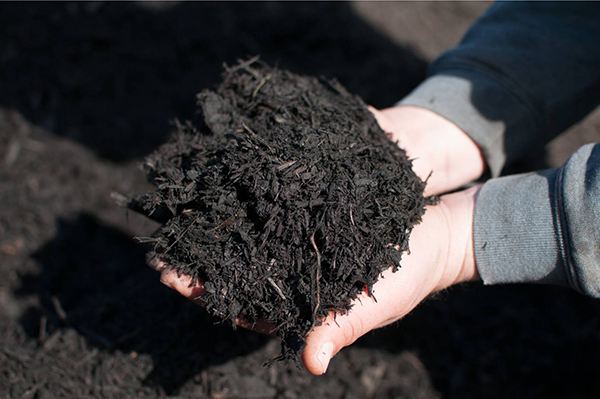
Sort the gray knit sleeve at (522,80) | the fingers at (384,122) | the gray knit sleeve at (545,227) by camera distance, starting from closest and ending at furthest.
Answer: the gray knit sleeve at (545,227) < the fingers at (384,122) < the gray knit sleeve at (522,80)

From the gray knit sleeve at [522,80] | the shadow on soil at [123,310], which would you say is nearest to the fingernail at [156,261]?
the shadow on soil at [123,310]

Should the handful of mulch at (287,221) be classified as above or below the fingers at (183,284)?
above

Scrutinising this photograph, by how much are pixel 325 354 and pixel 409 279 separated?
0.48 m

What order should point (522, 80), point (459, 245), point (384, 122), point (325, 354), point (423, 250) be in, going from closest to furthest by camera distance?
point (325, 354) → point (423, 250) → point (459, 245) → point (384, 122) → point (522, 80)

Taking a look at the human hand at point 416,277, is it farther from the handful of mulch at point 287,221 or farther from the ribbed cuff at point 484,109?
the ribbed cuff at point 484,109

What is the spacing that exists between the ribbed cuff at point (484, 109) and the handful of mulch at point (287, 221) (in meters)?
0.90

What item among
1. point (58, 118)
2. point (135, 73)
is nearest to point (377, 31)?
point (135, 73)

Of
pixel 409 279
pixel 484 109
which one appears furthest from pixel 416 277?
pixel 484 109

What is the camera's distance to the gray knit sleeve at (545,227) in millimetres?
1606

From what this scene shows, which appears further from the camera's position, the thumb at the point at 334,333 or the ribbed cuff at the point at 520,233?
the ribbed cuff at the point at 520,233

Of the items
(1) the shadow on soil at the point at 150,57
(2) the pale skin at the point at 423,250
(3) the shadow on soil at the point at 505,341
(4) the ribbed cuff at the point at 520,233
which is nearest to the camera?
(2) the pale skin at the point at 423,250

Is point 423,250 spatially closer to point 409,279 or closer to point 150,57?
point 409,279

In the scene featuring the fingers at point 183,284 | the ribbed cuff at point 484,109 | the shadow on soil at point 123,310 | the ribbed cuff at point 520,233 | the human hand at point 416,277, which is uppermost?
the ribbed cuff at point 484,109

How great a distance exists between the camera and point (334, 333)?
1466 mm
